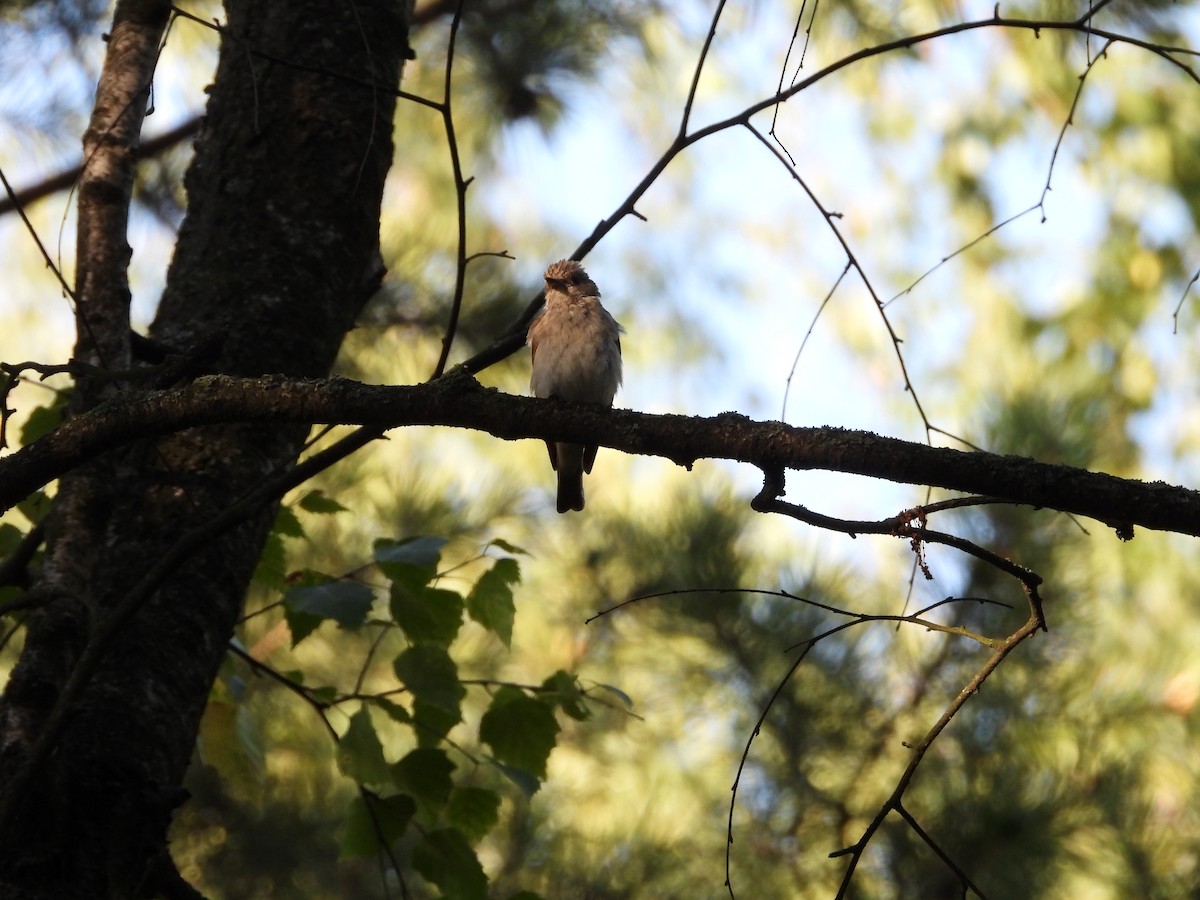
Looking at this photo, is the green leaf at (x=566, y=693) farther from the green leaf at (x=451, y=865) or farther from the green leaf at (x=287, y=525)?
the green leaf at (x=287, y=525)

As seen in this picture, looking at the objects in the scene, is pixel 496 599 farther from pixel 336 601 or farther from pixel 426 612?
pixel 336 601

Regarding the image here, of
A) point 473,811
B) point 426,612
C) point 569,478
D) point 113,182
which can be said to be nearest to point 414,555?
point 426,612

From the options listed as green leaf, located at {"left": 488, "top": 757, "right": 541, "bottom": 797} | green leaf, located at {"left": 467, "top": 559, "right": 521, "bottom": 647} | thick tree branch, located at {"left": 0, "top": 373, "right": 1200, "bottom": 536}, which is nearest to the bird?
green leaf, located at {"left": 467, "top": 559, "right": 521, "bottom": 647}

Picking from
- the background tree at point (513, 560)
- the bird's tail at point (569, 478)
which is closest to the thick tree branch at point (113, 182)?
the background tree at point (513, 560)

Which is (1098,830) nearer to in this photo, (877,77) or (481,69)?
(481,69)

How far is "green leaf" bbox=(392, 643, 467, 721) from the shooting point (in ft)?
8.70

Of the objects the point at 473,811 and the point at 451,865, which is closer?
the point at 451,865

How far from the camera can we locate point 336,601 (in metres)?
2.55

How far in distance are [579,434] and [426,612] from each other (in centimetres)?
102

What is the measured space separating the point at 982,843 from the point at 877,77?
243 inches

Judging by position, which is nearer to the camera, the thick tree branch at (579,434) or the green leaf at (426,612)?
the thick tree branch at (579,434)

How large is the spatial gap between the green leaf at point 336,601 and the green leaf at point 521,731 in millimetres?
448

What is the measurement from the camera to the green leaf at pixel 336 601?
8.20 feet

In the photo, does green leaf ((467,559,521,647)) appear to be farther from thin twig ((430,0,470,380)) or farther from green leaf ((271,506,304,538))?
thin twig ((430,0,470,380))
